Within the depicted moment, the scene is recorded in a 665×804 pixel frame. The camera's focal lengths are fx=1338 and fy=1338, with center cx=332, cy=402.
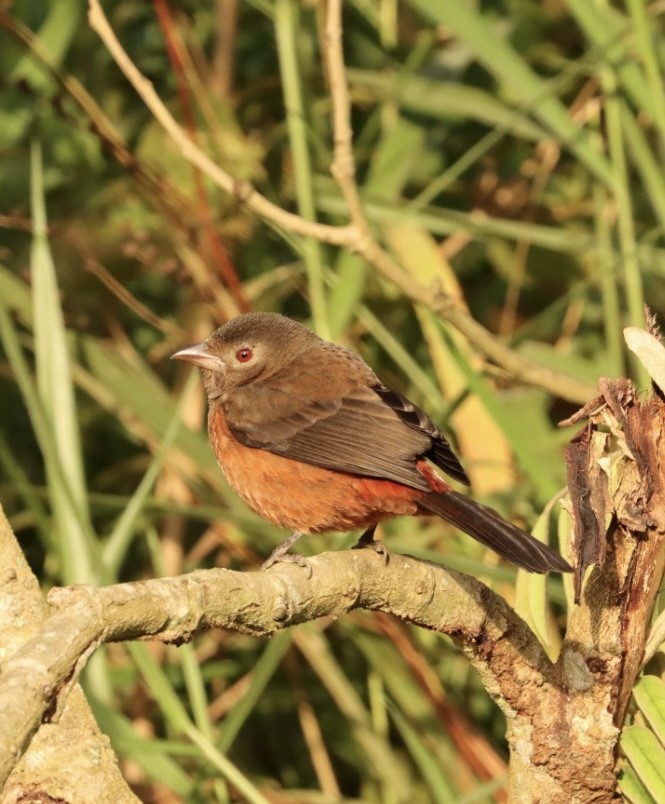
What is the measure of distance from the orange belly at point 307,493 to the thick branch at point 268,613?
764 millimetres

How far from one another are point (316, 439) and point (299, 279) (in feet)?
4.29

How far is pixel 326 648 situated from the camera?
14.9 ft

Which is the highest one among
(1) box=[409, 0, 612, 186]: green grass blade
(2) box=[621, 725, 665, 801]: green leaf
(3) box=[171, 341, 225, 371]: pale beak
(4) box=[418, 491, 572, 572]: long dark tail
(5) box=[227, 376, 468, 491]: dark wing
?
(1) box=[409, 0, 612, 186]: green grass blade

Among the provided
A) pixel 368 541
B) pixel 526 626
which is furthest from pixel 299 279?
pixel 526 626

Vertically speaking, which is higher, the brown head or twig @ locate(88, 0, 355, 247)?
twig @ locate(88, 0, 355, 247)

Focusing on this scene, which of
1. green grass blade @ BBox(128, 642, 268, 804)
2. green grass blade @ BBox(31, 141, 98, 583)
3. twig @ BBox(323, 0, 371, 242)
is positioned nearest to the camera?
green grass blade @ BBox(128, 642, 268, 804)

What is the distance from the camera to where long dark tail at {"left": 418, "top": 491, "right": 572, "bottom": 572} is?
2.67 meters

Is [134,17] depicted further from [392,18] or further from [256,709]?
[256,709]

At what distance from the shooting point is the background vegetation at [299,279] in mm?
4000

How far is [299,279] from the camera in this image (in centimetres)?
491

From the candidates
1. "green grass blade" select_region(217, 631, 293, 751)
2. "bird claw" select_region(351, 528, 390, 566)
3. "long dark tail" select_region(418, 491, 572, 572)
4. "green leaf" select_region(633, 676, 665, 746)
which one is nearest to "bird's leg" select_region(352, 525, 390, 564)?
"bird claw" select_region(351, 528, 390, 566)

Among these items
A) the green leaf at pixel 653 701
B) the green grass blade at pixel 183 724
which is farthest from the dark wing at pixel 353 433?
the green leaf at pixel 653 701

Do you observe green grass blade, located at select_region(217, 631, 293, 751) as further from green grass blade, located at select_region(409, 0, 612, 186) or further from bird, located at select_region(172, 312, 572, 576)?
green grass blade, located at select_region(409, 0, 612, 186)

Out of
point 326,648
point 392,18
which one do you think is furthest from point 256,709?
point 392,18
